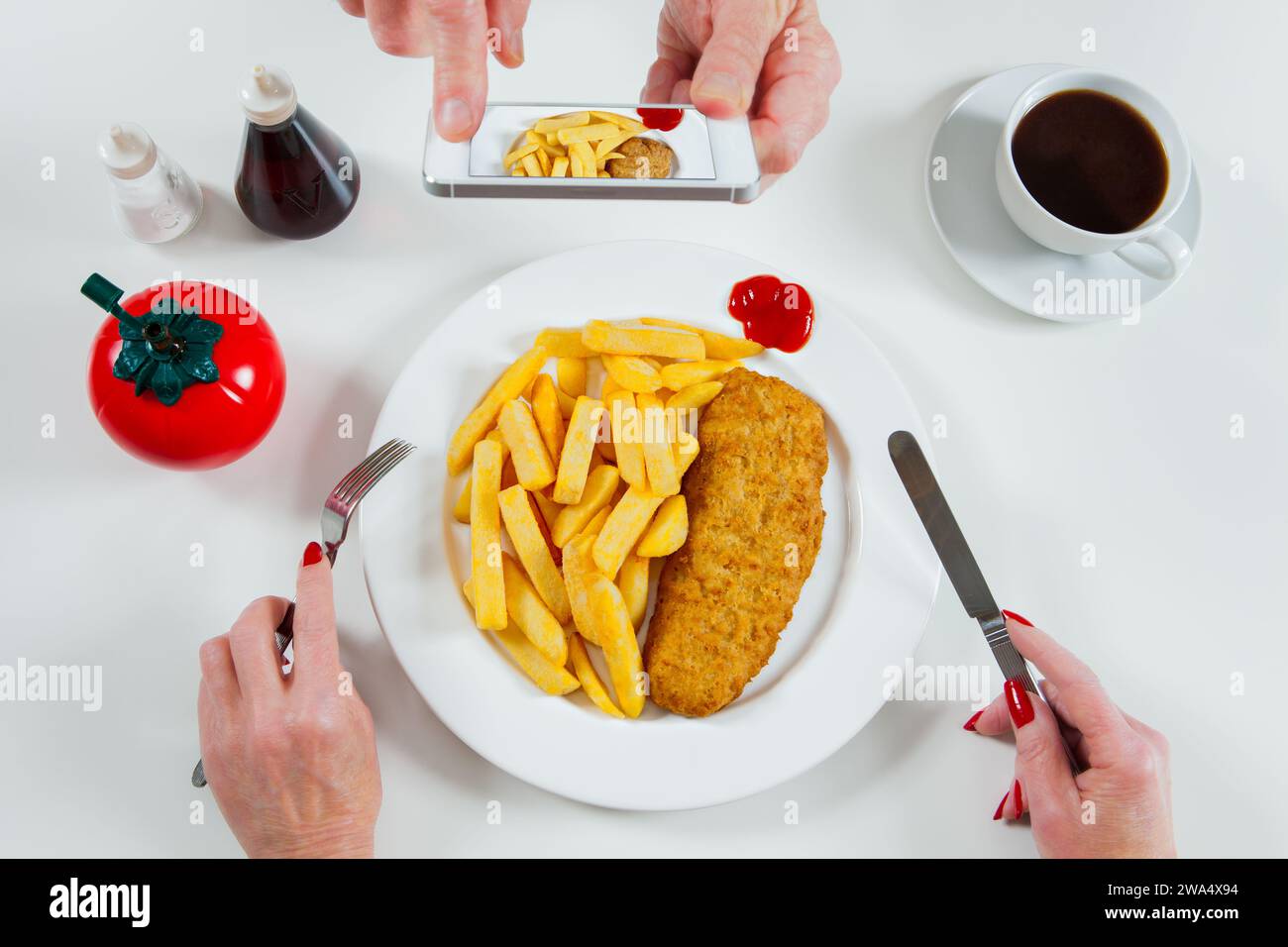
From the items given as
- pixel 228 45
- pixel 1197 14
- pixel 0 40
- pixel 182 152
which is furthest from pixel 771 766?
pixel 0 40

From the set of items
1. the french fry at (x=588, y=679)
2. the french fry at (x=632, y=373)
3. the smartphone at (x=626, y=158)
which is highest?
→ the smartphone at (x=626, y=158)

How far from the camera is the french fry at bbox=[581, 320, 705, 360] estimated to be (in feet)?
5.96

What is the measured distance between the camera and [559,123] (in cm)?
175

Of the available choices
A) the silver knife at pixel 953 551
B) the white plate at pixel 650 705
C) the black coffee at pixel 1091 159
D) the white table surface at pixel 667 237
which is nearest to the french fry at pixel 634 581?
the white plate at pixel 650 705

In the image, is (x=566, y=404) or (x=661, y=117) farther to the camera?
(x=566, y=404)

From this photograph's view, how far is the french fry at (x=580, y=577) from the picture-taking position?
1665 mm

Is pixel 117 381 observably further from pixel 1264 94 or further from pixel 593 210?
pixel 1264 94

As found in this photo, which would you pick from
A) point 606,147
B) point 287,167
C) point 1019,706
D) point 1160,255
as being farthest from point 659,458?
point 1160,255

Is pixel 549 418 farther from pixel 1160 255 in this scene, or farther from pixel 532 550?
pixel 1160 255

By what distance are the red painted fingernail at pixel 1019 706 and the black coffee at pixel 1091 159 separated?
1059mm

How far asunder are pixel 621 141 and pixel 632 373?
46 cm

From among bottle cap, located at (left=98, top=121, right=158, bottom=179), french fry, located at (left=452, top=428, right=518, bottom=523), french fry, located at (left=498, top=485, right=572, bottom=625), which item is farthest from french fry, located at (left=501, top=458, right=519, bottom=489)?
bottle cap, located at (left=98, top=121, right=158, bottom=179)

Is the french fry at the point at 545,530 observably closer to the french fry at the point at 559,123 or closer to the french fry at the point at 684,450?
the french fry at the point at 684,450

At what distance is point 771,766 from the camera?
170 centimetres
